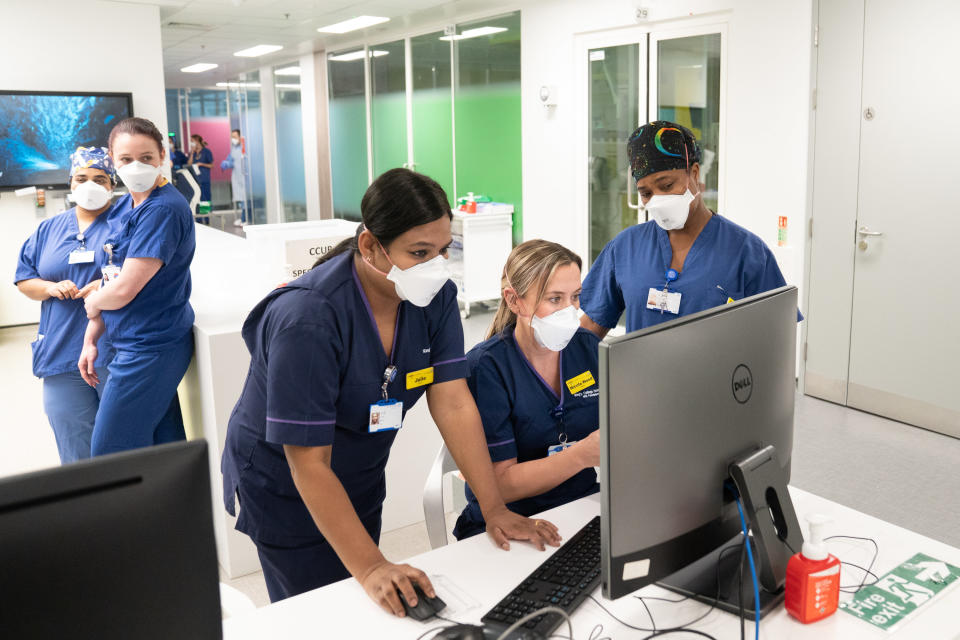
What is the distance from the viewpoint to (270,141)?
12.0m

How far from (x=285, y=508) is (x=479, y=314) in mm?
5270

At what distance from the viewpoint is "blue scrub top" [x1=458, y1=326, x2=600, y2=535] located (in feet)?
5.93


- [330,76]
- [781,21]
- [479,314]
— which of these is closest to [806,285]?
[781,21]

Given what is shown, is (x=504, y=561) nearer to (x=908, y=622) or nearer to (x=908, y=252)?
(x=908, y=622)

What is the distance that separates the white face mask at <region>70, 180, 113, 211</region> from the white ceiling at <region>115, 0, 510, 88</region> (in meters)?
4.25

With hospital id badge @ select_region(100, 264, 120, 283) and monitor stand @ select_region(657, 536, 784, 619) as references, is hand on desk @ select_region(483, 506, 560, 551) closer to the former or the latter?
monitor stand @ select_region(657, 536, 784, 619)

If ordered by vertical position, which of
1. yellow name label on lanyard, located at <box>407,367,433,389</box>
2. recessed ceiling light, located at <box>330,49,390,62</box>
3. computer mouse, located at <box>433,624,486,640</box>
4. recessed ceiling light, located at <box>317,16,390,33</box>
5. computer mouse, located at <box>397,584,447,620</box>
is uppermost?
recessed ceiling light, located at <box>317,16,390,33</box>

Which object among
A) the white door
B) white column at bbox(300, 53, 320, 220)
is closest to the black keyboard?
the white door

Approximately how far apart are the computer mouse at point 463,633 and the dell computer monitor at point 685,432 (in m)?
0.20

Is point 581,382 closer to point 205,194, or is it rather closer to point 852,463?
point 852,463

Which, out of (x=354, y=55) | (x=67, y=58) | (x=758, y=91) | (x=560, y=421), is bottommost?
(x=560, y=421)

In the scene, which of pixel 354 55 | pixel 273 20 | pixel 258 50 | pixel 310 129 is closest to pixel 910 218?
pixel 273 20

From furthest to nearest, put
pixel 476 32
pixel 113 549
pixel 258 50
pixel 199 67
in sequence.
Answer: pixel 199 67, pixel 258 50, pixel 476 32, pixel 113 549

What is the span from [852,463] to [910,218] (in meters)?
1.30
